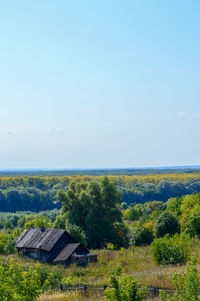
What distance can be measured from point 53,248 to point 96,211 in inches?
556

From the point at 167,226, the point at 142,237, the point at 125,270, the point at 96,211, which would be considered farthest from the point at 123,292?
the point at 96,211

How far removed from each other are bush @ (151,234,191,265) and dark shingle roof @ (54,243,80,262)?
16163mm

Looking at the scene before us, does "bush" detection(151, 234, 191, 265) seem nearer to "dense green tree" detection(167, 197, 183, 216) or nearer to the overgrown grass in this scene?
the overgrown grass

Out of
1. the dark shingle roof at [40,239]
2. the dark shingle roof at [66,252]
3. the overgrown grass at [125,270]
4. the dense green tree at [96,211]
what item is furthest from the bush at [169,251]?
the dense green tree at [96,211]

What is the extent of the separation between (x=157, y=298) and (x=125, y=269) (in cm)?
1546

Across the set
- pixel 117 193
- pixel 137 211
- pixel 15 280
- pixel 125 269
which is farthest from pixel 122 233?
pixel 15 280

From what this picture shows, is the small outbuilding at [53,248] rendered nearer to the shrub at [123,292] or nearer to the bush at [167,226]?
the bush at [167,226]

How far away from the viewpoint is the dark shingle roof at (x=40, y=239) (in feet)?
151

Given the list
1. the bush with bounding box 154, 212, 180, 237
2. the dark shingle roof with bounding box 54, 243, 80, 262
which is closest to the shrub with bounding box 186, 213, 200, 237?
the bush with bounding box 154, 212, 180, 237

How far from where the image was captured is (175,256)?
28.6 m

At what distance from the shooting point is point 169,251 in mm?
28984

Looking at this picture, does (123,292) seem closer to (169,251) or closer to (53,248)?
(169,251)

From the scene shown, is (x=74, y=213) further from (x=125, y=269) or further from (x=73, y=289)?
(x=73, y=289)

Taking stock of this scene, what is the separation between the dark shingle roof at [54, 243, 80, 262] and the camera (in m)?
43.3
